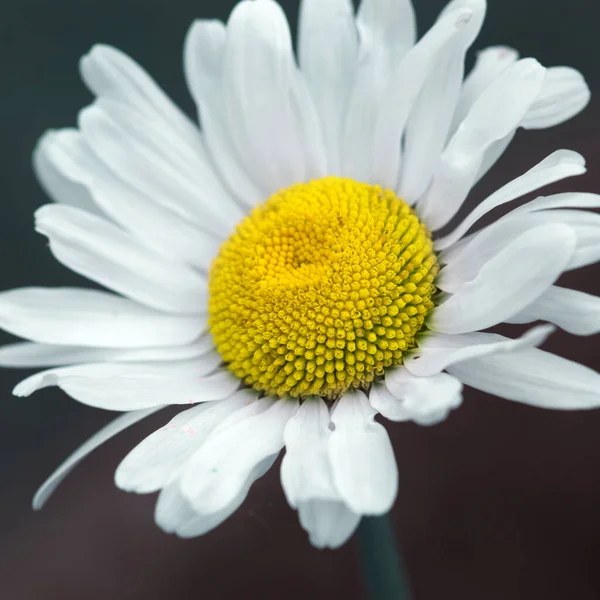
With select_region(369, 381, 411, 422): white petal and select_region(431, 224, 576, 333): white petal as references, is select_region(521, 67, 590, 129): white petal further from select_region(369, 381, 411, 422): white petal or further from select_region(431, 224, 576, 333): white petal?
select_region(369, 381, 411, 422): white petal

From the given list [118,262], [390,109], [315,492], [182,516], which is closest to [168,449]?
[182,516]

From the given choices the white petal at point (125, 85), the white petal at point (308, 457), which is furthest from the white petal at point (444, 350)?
the white petal at point (125, 85)

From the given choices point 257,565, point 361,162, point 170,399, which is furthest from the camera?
point 257,565

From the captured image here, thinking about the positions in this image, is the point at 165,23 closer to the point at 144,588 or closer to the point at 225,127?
the point at 225,127

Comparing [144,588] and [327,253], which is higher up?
[327,253]

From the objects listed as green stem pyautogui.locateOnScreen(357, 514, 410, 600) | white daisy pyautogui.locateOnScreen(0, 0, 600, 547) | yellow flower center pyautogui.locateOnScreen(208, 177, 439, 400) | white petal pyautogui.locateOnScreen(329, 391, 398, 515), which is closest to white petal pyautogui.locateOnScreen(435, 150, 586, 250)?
white daisy pyautogui.locateOnScreen(0, 0, 600, 547)

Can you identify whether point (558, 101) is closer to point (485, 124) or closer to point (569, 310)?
point (485, 124)

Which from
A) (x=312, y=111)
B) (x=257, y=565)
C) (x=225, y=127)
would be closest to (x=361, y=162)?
(x=312, y=111)

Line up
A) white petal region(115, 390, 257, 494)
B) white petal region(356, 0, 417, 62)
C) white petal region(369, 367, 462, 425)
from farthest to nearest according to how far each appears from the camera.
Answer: white petal region(356, 0, 417, 62) < white petal region(115, 390, 257, 494) < white petal region(369, 367, 462, 425)
